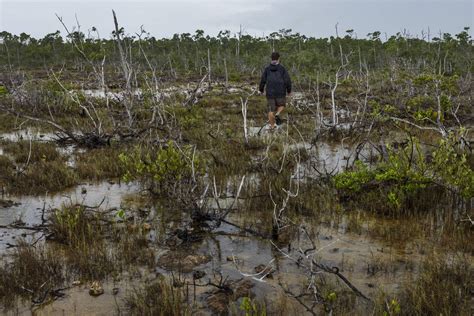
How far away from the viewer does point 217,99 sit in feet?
52.7

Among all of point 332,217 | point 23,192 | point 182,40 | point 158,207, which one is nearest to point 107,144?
point 23,192

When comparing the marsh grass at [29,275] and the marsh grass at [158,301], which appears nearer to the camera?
the marsh grass at [158,301]

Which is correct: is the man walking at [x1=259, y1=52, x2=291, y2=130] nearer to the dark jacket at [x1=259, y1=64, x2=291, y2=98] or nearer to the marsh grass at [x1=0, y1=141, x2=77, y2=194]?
the dark jacket at [x1=259, y1=64, x2=291, y2=98]

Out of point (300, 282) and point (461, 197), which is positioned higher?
point (461, 197)

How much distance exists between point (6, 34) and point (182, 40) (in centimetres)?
1554

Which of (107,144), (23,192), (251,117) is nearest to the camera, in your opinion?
(23,192)

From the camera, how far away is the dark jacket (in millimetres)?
9570

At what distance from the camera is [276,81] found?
Answer: 9.61 meters

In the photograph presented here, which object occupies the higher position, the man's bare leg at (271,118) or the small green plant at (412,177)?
the man's bare leg at (271,118)

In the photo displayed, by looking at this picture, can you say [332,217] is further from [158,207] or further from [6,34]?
[6,34]

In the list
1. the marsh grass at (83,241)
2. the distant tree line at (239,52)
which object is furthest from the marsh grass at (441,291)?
the distant tree line at (239,52)

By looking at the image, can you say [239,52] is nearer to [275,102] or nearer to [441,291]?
[275,102]

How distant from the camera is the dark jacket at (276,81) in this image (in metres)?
9.57

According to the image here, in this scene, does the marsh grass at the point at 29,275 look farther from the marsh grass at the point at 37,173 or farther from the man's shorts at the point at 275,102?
the man's shorts at the point at 275,102
